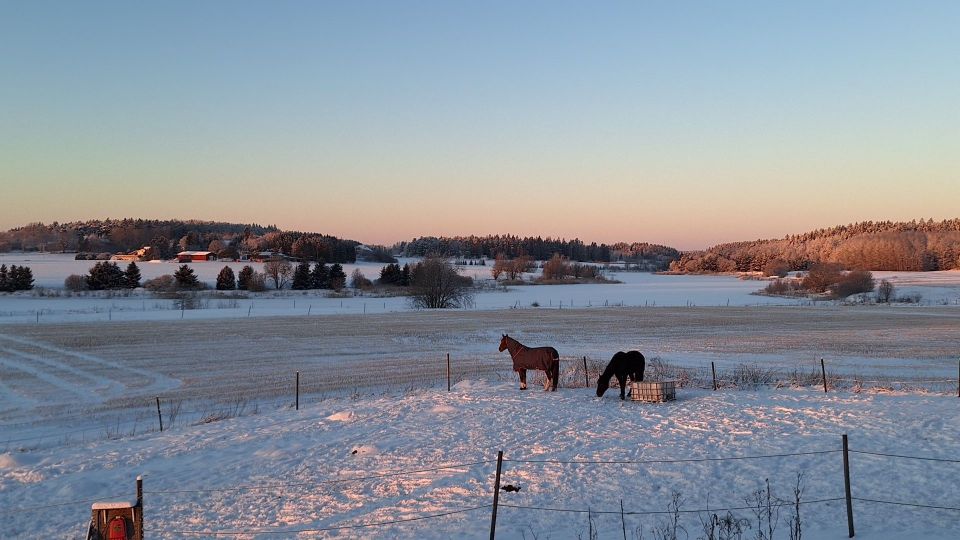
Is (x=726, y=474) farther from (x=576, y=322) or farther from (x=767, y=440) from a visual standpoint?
(x=576, y=322)

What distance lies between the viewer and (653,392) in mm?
18312

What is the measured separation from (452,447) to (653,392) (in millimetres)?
6730

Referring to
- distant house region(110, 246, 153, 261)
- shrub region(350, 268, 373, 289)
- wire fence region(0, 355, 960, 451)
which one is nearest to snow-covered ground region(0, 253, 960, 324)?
shrub region(350, 268, 373, 289)

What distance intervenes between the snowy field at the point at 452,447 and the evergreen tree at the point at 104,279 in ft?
218

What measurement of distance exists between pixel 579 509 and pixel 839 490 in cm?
410

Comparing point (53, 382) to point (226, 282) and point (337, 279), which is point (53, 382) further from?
point (337, 279)

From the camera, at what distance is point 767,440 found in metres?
13.7

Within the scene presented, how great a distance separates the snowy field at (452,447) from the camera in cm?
985

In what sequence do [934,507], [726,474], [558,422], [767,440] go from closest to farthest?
[934,507] → [726,474] → [767,440] → [558,422]

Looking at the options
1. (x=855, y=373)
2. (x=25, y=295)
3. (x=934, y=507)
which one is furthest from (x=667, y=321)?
(x=25, y=295)

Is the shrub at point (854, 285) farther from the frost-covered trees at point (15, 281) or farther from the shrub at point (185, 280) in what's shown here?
the frost-covered trees at point (15, 281)

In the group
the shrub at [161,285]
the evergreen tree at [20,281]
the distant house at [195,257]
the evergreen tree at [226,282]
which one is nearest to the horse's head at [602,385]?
the shrub at [161,285]

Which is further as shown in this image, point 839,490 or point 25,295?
point 25,295

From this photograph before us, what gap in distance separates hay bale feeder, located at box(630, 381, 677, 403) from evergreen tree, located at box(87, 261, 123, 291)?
94.3 m
